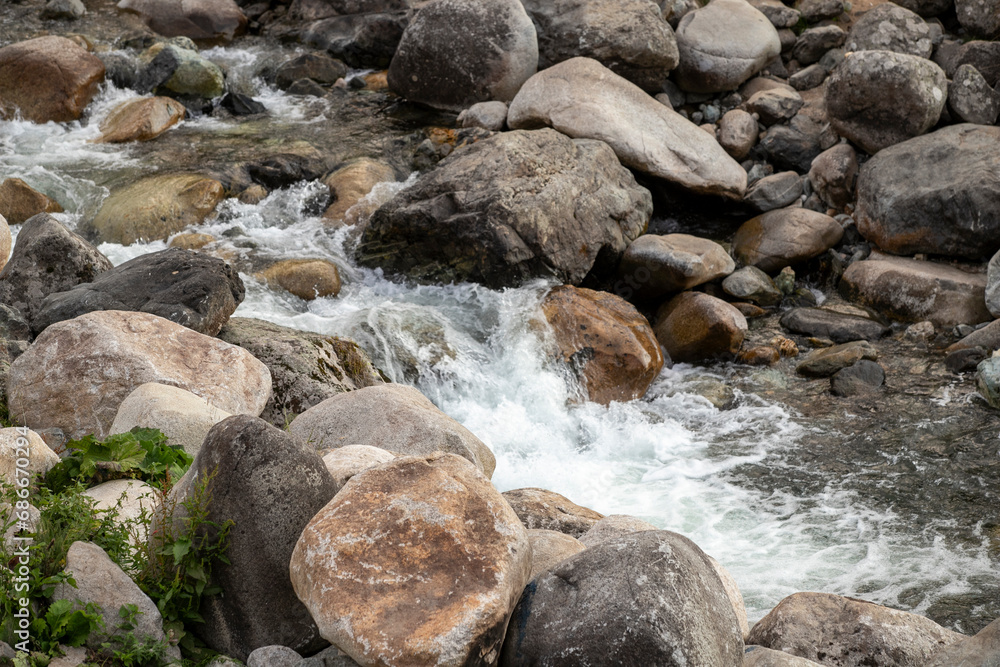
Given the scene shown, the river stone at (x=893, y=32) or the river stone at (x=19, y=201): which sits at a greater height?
the river stone at (x=893, y=32)

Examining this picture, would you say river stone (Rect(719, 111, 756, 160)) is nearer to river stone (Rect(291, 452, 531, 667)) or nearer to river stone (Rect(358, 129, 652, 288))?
river stone (Rect(358, 129, 652, 288))

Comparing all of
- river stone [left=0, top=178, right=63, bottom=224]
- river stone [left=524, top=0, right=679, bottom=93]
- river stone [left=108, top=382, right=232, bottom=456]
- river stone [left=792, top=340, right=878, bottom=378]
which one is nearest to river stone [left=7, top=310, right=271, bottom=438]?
river stone [left=108, top=382, right=232, bottom=456]

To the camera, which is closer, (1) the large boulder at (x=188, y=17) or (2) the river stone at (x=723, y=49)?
(2) the river stone at (x=723, y=49)

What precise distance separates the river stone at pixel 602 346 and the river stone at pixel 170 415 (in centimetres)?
417

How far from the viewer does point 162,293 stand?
639 cm

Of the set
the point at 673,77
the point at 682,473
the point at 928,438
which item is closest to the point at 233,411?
the point at 682,473

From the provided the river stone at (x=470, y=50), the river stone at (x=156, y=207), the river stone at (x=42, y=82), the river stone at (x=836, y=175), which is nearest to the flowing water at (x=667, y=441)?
the river stone at (x=156, y=207)

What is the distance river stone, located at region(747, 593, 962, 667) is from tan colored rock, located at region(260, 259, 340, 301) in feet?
19.1

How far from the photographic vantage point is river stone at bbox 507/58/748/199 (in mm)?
10367

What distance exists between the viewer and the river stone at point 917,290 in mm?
8688

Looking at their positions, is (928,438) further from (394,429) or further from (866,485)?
(394,429)

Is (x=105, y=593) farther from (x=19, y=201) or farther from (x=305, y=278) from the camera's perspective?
(x=19, y=201)

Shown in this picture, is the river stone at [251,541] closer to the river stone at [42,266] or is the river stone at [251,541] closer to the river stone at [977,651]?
the river stone at [977,651]

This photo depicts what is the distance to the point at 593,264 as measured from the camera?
925 centimetres
